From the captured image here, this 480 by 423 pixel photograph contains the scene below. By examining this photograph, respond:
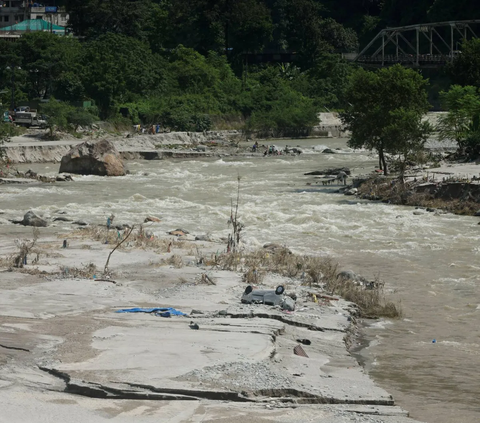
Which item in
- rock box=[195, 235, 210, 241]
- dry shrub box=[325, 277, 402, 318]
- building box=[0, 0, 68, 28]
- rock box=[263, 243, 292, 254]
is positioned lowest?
dry shrub box=[325, 277, 402, 318]

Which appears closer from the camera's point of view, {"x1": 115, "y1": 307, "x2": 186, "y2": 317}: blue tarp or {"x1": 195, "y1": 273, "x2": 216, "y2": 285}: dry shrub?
{"x1": 115, "y1": 307, "x2": 186, "y2": 317}: blue tarp

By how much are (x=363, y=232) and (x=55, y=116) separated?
42.0 meters

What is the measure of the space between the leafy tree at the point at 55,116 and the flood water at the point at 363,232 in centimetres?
1058

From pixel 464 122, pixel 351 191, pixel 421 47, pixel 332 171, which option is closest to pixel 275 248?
pixel 351 191

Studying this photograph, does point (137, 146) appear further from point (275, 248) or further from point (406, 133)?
point (275, 248)

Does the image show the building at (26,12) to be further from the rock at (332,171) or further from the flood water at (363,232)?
the rock at (332,171)

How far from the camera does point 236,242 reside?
28.3 meters

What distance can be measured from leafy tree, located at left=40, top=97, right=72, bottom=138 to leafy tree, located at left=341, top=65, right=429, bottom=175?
28389mm

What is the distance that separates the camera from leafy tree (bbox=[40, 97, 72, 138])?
7044cm

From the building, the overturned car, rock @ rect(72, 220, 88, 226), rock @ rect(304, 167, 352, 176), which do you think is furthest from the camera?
the building

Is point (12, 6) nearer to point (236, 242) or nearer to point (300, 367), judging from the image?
point (236, 242)

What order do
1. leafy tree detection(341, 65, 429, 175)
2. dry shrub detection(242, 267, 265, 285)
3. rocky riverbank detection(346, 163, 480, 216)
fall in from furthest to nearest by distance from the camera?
leafy tree detection(341, 65, 429, 175) → rocky riverbank detection(346, 163, 480, 216) → dry shrub detection(242, 267, 265, 285)

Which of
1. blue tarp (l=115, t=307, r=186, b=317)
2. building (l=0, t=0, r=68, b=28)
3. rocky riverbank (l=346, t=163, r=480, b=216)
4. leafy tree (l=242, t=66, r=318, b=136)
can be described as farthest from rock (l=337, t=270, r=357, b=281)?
building (l=0, t=0, r=68, b=28)

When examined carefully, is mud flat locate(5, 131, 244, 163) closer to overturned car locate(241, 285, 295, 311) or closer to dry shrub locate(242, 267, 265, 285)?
dry shrub locate(242, 267, 265, 285)
